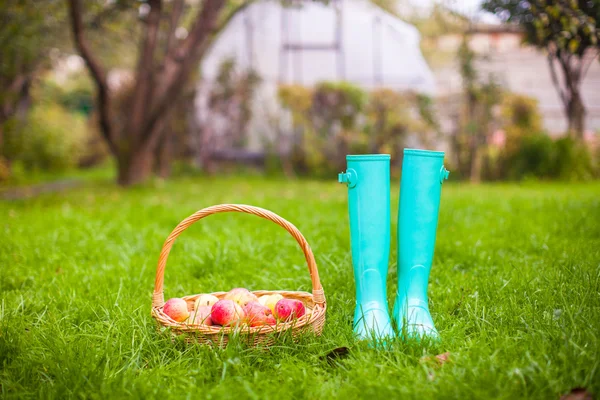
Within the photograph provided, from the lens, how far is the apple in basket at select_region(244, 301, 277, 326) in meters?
1.68

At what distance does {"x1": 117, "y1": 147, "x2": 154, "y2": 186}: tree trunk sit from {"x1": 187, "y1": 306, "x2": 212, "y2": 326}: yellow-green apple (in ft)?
17.7

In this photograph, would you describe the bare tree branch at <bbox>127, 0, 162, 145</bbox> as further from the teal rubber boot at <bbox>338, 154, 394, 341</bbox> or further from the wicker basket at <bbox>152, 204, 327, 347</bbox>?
the teal rubber boot at <bbox>338, 154, 394, 341</bbox>

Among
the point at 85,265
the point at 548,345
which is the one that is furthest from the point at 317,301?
the point at 85,265

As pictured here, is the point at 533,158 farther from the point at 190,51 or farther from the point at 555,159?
the point at 190,51

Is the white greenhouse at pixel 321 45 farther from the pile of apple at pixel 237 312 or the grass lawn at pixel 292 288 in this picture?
the pile of apple at pixel 237 312

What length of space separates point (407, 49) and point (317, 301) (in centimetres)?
877

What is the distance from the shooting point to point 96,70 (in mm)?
6094

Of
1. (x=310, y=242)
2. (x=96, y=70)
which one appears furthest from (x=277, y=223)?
(x=96, y=70)

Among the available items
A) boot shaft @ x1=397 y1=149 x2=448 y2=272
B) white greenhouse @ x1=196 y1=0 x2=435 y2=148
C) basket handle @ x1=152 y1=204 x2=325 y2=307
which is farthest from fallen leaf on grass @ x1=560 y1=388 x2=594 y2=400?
white greenhouse @ x1=196 y1=0 x2=435 y2=148

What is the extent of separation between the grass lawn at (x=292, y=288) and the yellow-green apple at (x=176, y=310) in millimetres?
94

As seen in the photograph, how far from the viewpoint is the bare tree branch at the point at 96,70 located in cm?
550

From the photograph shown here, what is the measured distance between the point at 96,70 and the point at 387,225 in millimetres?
5359

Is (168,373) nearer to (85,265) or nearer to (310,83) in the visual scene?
(85,265)

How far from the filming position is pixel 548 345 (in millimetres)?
1471
